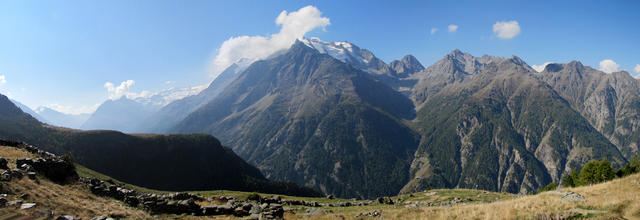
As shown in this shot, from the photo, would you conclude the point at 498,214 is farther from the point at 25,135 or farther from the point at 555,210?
the point at 25,135

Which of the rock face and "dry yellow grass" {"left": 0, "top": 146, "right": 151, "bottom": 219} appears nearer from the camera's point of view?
"dry yellow grass" {"left": 0, "top": 146, "right": 151, "bottom": 219}

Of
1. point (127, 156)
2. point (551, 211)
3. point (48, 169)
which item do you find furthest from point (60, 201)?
point (127, 156)

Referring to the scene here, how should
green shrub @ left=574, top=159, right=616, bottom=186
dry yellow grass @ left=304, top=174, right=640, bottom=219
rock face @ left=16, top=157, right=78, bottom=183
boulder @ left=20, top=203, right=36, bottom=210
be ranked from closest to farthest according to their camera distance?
boulder @ left=20, top=203, right=36, bottom=210 → dry yellow grass @ left=304, top=174, right=640, bottom=219 → rock face @ left=16, top=157, right=78, bottom=183 → green shrub @ left=574, top=159, right=616, bottom=186

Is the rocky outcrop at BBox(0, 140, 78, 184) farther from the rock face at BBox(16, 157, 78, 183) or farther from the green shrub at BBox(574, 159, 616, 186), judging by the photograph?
the green shrub at BBox(574, 159, 616, 186)

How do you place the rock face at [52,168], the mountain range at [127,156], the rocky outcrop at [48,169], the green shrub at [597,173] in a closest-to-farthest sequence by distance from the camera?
the rocky outcrop at [48,169], the rock face at [52,168], the green shrub at [597,173], the mountain range at [127,156]

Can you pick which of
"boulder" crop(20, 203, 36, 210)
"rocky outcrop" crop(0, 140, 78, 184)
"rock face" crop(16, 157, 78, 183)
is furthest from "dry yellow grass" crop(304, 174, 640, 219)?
"rock face" crop(16, 157, 78, 183)

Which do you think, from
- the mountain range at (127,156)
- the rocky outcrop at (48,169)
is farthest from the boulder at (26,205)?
the mountain range at (127,156)

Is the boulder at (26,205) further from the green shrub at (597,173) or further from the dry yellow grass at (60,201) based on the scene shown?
the green shrub at (597,173)

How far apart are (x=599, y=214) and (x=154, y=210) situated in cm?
3097

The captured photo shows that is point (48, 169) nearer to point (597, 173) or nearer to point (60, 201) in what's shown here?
point (60, 201)

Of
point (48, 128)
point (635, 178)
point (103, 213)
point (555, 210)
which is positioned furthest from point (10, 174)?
point (48, 128)

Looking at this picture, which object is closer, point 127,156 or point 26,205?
point 26,205

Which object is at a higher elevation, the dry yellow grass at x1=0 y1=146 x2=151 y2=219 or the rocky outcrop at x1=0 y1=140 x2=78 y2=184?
the rocky outcrop at x1=0 y1=140 x2=78 y2=184

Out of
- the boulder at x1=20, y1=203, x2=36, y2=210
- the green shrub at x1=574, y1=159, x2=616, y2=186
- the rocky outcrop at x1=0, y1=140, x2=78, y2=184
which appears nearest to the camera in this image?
the boulder at x1=20, y1=203, x2=36, y2=210
